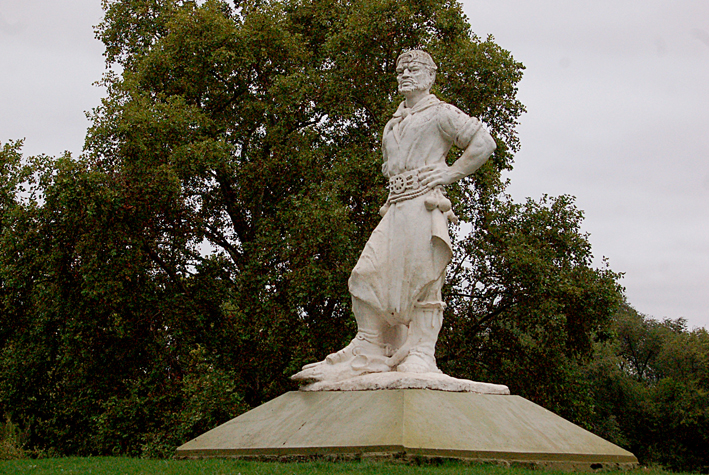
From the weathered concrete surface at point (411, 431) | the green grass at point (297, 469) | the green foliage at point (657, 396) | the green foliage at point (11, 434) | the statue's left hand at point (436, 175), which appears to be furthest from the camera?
the green foliage at point (657, 396)

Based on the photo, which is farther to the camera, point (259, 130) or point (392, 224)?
point (259, 130)

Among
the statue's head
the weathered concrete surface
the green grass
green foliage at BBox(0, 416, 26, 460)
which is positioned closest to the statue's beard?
the statue's head

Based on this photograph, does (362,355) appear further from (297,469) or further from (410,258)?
(297,469)

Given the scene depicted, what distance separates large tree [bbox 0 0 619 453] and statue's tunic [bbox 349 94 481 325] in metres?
6.00

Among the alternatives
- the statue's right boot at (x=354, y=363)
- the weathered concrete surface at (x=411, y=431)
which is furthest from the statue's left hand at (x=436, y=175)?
the weathered concrete surface at (x=411, y=431)

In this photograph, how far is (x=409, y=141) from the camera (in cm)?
690

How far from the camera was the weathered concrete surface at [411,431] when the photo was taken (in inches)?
211

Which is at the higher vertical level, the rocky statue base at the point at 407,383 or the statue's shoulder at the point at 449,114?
the statue's shoulder at the point at 449,114

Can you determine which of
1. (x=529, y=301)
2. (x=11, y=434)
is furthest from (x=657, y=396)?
(x=11, y=434)

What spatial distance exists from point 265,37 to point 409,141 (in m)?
10.6

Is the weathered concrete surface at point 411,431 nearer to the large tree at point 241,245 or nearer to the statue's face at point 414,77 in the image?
the statue's face at point 414,77

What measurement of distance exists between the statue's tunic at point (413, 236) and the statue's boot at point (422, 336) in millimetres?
62

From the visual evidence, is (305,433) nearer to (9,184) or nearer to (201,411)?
(201,411)

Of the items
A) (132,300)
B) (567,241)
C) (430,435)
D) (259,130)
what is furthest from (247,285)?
(430,435)
